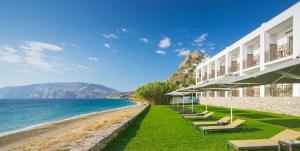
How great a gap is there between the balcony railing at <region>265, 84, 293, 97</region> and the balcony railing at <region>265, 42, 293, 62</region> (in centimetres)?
213

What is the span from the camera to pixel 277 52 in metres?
21.3

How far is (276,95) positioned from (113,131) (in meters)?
14.9

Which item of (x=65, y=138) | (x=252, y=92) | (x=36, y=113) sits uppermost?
(x=252, y=92)

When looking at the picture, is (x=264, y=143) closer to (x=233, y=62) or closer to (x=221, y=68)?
(x=233, y=62)

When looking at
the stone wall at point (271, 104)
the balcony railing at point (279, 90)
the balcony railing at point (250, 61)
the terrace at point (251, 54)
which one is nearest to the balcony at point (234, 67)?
the terrace at point (251, 54)

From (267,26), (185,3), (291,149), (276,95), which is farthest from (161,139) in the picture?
(185,3)

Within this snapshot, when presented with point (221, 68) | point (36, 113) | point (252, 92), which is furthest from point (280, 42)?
point (36, 113)

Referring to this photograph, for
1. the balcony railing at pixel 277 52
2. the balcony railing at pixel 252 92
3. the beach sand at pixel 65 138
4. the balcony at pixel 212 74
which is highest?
the balcony railing at pixel 277 52

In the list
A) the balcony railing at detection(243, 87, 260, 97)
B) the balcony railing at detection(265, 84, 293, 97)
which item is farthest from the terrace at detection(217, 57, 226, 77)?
the balcony railing at detection(265, 84, 293, 97)

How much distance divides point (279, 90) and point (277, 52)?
10.2ft

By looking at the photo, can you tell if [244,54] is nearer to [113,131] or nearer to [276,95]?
[276,95]

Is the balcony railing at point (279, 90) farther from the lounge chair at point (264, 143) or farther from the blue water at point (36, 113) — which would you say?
the blue water at point (36, 113)

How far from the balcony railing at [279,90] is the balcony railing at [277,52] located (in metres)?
2.13

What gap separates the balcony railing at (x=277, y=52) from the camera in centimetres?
2005
